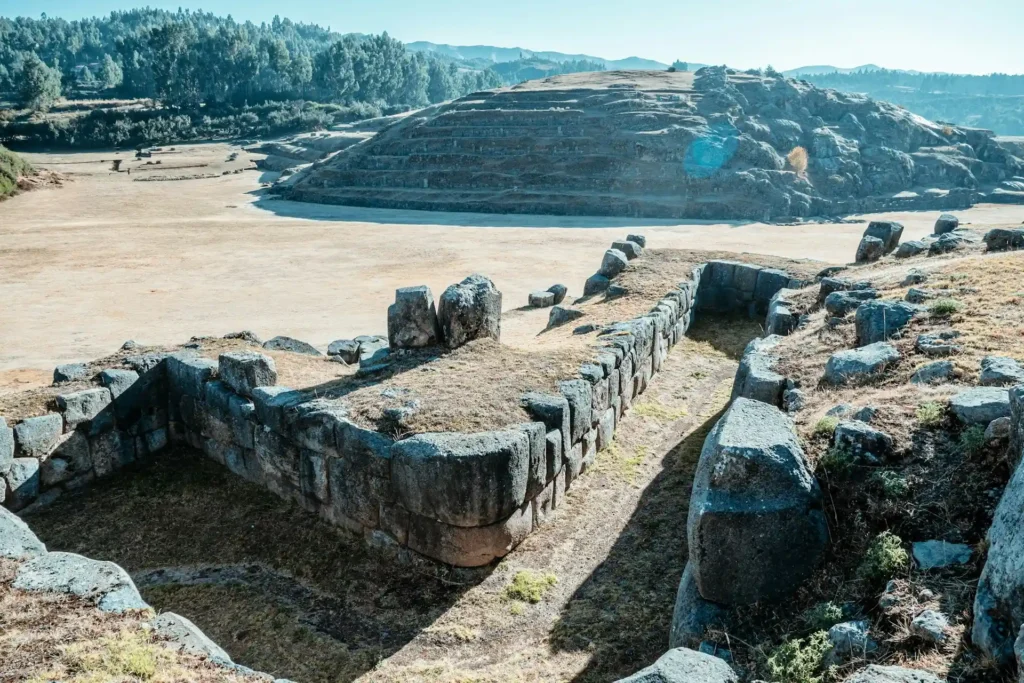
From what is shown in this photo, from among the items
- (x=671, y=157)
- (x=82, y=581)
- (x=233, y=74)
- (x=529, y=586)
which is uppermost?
(x=233, y=74)

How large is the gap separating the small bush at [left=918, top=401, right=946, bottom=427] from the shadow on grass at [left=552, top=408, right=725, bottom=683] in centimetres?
282

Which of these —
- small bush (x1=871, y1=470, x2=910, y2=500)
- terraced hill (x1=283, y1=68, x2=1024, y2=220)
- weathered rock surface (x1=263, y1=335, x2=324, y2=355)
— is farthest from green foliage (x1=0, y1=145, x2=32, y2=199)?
small bush (x1=871, y1=470, x2=910, y2=500)

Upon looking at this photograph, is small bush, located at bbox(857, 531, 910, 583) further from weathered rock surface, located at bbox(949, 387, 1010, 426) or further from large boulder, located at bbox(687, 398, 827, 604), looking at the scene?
weathered rock surface, located at bbox(949, 387, 1010, 426)

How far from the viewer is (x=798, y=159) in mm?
53500

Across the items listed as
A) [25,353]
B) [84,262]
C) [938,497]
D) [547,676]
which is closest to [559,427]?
[547,676]

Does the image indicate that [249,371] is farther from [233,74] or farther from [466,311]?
[233,74]

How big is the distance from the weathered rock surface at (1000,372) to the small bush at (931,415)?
0.76 metres

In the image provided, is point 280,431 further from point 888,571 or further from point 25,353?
point 25,353

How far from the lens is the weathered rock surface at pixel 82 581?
563cm

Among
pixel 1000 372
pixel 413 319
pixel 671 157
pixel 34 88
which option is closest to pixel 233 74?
pixel 34 88

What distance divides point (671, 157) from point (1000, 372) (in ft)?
153

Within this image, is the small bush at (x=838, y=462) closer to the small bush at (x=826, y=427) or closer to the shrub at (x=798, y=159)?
the small bush at (x=826, y=427)

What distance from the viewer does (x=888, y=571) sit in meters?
5.13

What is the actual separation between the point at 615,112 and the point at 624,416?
49558mm
